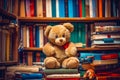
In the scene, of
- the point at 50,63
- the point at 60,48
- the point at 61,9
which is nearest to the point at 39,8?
the point at 61,9

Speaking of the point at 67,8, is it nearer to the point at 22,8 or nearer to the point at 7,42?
the point at 22,8

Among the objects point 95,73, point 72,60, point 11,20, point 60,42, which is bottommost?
point 95,73

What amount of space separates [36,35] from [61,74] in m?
0.66

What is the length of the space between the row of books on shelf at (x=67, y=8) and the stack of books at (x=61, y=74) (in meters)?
0.67

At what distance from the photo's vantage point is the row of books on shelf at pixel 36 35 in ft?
7.38

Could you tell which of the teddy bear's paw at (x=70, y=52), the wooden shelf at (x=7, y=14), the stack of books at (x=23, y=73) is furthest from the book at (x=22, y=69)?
the wooden shelf at (x=7, y=14)

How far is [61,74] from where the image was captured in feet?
5.63

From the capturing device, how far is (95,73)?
2135 mm

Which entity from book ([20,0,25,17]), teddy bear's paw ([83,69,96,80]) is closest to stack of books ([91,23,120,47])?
teddy bear's paw ([83,69,96,80])

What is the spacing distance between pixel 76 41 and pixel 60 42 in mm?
463

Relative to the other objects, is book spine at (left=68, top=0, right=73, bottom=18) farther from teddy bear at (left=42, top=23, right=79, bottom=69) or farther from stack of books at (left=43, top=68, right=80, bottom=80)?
stack of books at (left=43, top=68, right=80, bottom=80)

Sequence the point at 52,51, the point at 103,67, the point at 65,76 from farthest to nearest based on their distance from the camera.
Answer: the point at 103,67
the point at 52,51
the point at 65,76

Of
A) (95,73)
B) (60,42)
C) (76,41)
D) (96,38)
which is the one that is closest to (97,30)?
(96,38)

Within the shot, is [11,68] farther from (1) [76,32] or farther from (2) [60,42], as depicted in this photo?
(1) [76,32]
